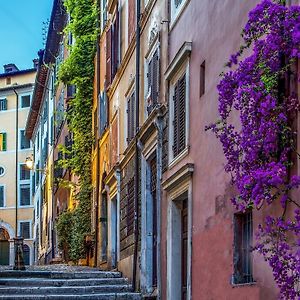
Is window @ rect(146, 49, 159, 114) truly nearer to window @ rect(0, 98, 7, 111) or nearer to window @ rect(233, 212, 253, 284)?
window @ rect(233, 212, 253, 284)

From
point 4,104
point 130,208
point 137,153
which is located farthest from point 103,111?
point 4,104

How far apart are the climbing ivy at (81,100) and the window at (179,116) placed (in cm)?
1265

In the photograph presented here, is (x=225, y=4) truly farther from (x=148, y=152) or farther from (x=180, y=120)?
(x=148, y=152)

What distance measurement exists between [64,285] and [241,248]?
777 cm

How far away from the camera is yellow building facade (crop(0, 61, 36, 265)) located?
6147 centimetres

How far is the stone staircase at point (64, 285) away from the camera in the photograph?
1558 cm

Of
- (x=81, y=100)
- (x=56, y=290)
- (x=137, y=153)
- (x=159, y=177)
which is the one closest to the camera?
(x=159, y=177)

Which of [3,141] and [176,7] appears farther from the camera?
[3,141]

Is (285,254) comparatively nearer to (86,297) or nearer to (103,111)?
(86,297)

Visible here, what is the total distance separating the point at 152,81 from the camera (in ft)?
50.6

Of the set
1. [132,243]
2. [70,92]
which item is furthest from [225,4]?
[70,92]

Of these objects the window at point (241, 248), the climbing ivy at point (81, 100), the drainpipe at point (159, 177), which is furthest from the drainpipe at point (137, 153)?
the climbing ivy at point (81, 100)

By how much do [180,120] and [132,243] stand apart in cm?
482

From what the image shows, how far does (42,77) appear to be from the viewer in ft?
156
